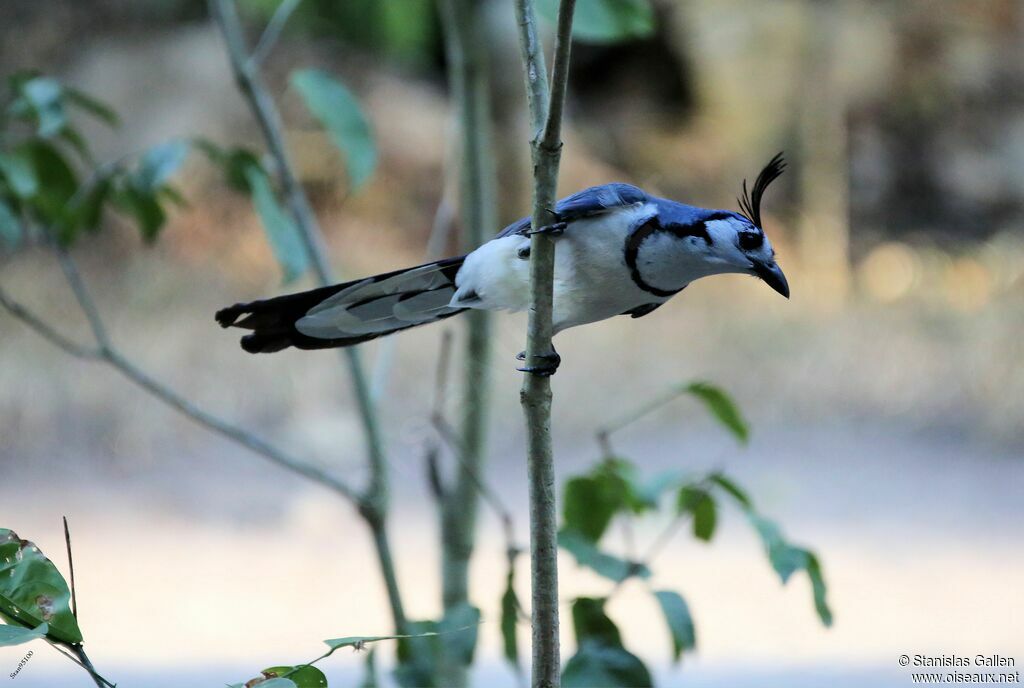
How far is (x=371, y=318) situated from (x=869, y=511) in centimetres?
133

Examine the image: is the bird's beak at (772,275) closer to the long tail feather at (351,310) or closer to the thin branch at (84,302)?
the long tail feather at (351,310)

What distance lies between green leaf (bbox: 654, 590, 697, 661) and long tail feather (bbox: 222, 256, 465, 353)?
0.63 ft

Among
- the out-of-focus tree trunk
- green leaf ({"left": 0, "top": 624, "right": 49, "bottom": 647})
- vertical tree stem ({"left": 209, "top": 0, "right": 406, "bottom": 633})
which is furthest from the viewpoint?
the out-of-focus tree trunk

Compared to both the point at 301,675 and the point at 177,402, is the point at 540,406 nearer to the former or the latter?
the point at 301,675

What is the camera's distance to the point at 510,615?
22.2 inches

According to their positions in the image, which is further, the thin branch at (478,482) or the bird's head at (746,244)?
the thin branch at (478,482)

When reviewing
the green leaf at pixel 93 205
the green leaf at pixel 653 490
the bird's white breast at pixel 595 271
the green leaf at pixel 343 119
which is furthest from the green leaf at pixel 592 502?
the green leaf at pixel 93 205

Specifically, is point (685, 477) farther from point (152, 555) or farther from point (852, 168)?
point (852, 168)

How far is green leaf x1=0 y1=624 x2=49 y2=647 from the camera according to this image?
336 millimetres

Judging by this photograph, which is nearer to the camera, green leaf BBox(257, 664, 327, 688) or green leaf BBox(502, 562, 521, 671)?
green leaf BBox(257, 664, 327, 688)

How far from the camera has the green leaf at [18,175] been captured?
608mm

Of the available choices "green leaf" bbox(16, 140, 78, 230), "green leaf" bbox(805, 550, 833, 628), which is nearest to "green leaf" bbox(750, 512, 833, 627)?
"green leaf" bbox(805, 550, 833, 628)

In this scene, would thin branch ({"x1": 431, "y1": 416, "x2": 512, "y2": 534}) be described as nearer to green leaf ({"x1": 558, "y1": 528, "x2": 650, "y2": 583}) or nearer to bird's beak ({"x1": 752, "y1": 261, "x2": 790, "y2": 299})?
green leaf ({"x1": 558, "y1": 528, "x2": 650, "y2": 583})

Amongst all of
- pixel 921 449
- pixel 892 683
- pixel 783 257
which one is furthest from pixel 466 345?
pixel 783 257
